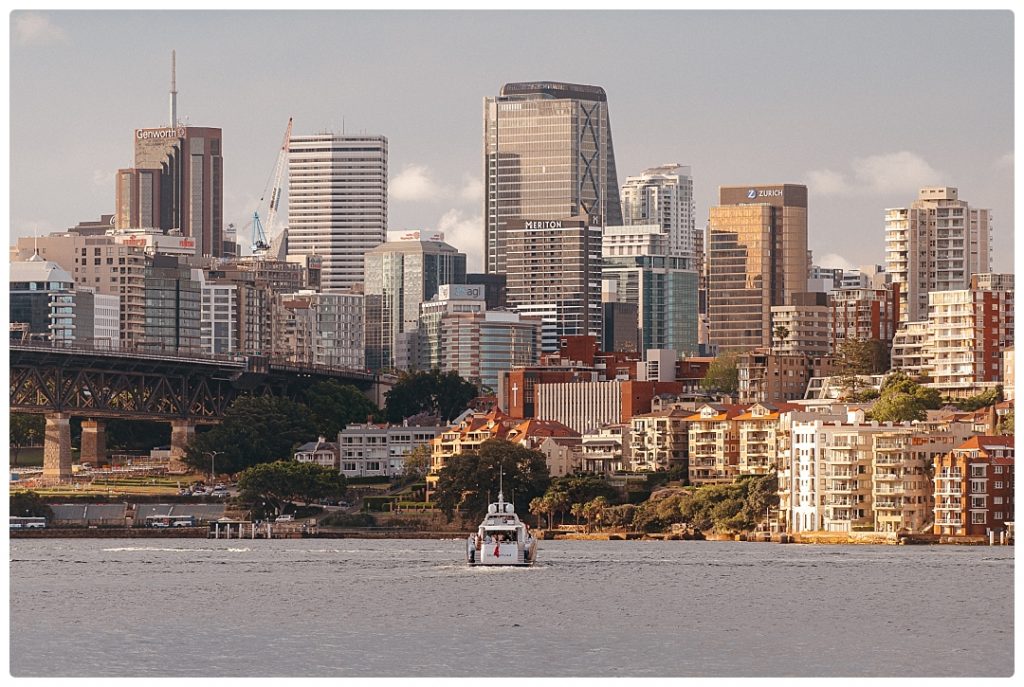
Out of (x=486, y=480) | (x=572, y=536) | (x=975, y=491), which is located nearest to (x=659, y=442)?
(x=486, y=480)

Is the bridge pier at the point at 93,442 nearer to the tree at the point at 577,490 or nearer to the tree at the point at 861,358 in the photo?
the tree at the point at 577,490

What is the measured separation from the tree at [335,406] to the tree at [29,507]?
21.0 m

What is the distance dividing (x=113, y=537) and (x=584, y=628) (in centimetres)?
4708

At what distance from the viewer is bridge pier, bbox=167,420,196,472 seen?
118119 millimetres

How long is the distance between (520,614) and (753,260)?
5330 inches

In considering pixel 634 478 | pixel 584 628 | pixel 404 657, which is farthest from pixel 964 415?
pixel 404 657

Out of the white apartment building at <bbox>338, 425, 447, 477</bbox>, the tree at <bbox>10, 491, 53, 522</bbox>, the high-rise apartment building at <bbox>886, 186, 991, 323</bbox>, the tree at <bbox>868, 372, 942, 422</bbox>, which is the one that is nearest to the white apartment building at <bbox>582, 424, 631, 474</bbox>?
the white apartment building at <bbox>338, 425, 447, 477</bbox>

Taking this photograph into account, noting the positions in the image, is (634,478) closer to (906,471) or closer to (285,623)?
(906,471)

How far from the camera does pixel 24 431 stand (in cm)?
12425

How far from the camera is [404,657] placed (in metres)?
46.5

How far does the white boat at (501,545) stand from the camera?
239 feet

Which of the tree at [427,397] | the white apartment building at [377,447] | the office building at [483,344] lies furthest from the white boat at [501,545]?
the office building at [483,344]

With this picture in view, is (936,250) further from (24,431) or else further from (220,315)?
(24,431)

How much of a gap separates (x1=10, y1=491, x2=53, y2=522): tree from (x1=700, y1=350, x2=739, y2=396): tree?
45.4 m
